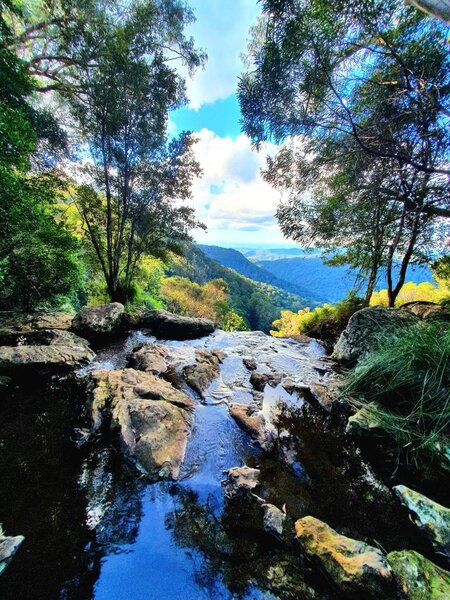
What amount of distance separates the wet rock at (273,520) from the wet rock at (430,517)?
1.20 meters

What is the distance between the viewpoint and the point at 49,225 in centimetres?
670

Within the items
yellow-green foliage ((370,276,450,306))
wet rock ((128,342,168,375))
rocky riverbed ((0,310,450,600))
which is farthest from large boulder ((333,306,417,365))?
wet rock ((128,342,168,375))

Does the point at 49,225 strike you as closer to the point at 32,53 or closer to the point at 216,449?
the point at 216,449

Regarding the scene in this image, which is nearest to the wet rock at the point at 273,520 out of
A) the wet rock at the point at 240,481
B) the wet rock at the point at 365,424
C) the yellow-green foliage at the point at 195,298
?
the wet rock at the point at 240,481

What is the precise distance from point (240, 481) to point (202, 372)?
2.67 metres

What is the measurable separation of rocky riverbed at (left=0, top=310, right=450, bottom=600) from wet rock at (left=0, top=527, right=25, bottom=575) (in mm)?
47

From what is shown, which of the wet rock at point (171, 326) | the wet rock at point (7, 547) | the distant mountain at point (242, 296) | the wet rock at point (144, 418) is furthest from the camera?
the distant mountain at point (242, 296)

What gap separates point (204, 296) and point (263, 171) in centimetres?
2208

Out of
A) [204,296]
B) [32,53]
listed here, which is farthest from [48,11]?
[204,296]

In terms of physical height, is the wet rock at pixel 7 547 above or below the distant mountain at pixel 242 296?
above

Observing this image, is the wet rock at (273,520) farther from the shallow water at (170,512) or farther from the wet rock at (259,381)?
the wet rock at (259,381)

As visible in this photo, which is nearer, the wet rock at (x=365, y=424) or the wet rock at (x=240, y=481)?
the wet rock at (x=240, y=481)

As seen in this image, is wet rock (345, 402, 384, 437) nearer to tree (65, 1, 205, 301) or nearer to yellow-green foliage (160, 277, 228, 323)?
tree (65, 1, 205, 301)

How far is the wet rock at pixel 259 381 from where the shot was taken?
16.1ft
